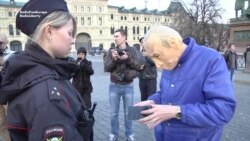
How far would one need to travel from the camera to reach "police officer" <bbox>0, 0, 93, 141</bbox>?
151 centimetres

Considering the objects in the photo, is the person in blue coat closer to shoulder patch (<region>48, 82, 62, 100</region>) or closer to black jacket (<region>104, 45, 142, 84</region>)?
shoulder patch (<region>48, 82, 62, 100</region>)

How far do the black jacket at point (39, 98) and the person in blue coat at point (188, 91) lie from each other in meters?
0.71

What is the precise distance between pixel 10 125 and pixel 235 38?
24.0 metres

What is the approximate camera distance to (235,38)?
24078mm

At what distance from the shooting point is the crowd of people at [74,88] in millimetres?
1548

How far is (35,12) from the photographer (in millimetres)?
1743

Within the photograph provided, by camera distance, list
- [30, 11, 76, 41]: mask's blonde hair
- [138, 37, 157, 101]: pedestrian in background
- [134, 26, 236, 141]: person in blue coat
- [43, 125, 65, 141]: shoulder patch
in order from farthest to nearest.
Answer: [138, 37, 157, 101]: pedestrian in background < [134, 26, 236, 141]: person in blue coat < [30, 11, 76, 41]: mask's blonde hair < [43, 125, 65, 141]: shoulder patch

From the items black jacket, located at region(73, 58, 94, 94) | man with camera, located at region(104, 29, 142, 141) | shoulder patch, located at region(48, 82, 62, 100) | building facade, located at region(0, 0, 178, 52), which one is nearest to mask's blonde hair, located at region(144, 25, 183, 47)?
shoulder patch, located at region(48, 82, 62, 100)

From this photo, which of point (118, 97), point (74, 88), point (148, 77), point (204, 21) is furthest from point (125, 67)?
point (204, 21)

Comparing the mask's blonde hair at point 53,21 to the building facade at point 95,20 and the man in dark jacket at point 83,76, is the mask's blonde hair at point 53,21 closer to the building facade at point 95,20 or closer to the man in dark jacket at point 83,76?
the man in dark jacket at point 83,76

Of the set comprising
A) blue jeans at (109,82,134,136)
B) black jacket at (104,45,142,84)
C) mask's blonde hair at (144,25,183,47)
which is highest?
mask's blonde hair at (144,25,183,47)

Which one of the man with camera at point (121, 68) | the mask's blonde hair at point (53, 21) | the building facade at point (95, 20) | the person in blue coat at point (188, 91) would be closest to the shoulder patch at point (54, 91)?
the mask's blonde hair at point (53, 21)

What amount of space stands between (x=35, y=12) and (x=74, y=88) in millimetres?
436

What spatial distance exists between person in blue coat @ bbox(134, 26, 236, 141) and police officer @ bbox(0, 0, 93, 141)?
2.12 ft
